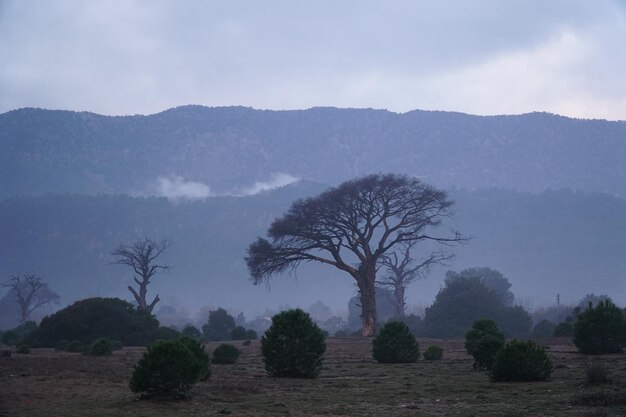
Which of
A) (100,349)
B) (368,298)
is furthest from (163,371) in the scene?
(368,298)

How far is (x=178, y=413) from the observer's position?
1497 centimetres

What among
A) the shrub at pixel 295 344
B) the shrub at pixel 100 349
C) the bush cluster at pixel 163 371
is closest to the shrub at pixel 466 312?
the shrub at pixel 100 349

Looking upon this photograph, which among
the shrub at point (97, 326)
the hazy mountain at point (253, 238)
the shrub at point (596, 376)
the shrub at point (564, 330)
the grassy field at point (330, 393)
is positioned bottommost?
the grassy field at point (330, 393)

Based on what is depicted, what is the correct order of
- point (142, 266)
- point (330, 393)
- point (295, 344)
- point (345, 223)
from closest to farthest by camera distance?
point (330, 393)
point (295, 344)
point (345, 223)
point (142, 266)

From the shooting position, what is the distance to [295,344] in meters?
22.6

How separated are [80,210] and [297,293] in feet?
201

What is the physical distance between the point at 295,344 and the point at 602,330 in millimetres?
12271

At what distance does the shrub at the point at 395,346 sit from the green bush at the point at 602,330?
6.29 meters

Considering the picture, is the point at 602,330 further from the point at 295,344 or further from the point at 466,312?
the point at 466,312

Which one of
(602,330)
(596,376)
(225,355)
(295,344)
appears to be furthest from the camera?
(225,355)

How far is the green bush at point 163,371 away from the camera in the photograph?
1638 cm

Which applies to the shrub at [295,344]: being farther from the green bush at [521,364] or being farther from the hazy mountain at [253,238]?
the hazy mountain at [253,238]

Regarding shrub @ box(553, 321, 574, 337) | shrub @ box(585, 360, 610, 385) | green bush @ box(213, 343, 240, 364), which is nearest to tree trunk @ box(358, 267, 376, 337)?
shrub @ box(553, 321, 574, 337)

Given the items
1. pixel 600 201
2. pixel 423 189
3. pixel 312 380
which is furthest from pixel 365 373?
pixel 600 201
